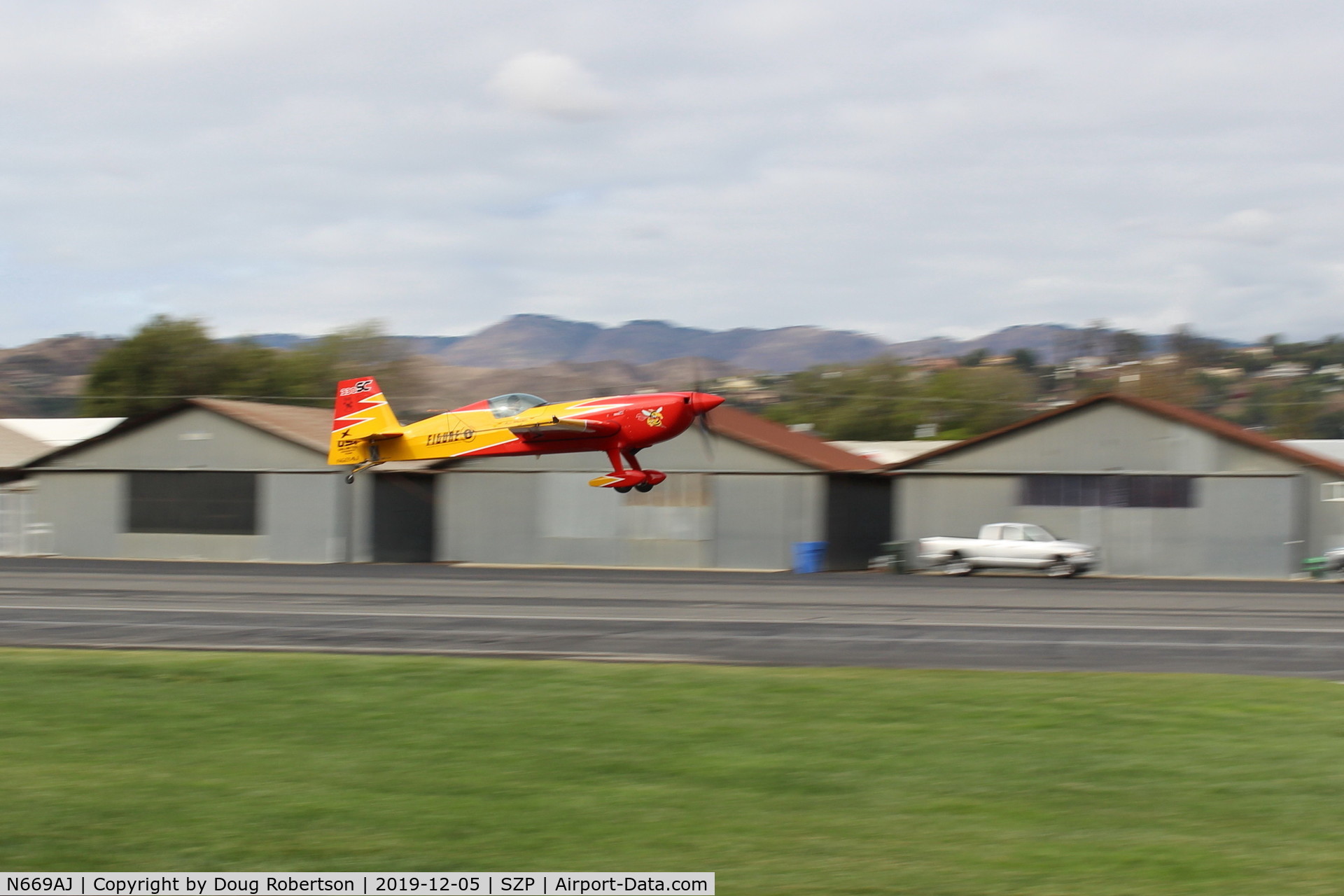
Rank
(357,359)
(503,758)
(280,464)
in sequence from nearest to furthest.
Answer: (503,758) < (280,464) < (357,359)

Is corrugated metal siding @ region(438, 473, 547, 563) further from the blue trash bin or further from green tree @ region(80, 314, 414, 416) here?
green tree @ region(80, 314, 414, 416)

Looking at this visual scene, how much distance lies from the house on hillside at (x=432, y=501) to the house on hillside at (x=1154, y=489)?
17.1 ft

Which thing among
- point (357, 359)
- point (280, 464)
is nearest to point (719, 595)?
point (280, 464)

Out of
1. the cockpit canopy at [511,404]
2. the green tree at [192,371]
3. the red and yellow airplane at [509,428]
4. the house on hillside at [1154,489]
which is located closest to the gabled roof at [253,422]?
the house on hillside at [1154,489]

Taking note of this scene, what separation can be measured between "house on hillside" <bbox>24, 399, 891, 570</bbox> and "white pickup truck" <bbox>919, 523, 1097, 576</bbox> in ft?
18.9

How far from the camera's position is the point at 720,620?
22.0 meters

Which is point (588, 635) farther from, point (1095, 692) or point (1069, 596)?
point (1069, 596)

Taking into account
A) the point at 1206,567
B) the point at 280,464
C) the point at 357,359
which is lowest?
the point at 1206,567

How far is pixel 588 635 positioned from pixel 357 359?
91.6m

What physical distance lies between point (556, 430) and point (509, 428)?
808 mm

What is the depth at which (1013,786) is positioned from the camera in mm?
8445

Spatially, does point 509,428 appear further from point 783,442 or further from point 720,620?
point 783,442
